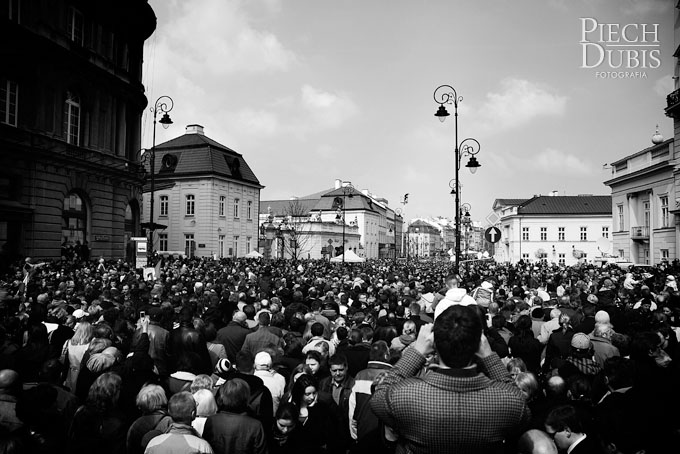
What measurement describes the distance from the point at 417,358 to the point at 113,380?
3139mm

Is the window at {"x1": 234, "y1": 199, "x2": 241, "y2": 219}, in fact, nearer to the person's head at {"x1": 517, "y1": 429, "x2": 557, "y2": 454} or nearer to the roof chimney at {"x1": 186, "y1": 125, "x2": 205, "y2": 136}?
the roof chimney at {"x1": 186, "y1": 125, "x2": 205, "y2": 136}

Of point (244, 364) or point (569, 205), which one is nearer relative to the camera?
point (244, 364)

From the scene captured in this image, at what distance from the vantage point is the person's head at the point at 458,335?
8.75 ft

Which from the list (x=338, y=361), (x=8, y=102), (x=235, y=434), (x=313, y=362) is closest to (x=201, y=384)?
(x=235, y=434)

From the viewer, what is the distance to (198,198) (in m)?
52.7

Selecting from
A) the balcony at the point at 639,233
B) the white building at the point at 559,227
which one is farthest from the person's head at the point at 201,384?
the white building at the point at 559,227

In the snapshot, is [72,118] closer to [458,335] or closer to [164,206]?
[164,206]

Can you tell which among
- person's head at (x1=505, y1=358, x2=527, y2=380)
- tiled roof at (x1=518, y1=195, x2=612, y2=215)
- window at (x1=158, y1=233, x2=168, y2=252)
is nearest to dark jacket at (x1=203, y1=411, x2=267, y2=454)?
person's head at (x1=505, y1=358, x2=527, y2=380)

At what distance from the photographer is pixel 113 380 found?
4.63m

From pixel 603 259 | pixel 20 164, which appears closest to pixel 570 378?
pixel 20 164

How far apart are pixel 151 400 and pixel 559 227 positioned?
84.8 m

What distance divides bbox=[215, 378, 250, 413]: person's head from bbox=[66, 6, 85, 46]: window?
99.0 ft

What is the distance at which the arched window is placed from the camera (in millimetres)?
27922

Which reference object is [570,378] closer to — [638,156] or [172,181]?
[638,156]
